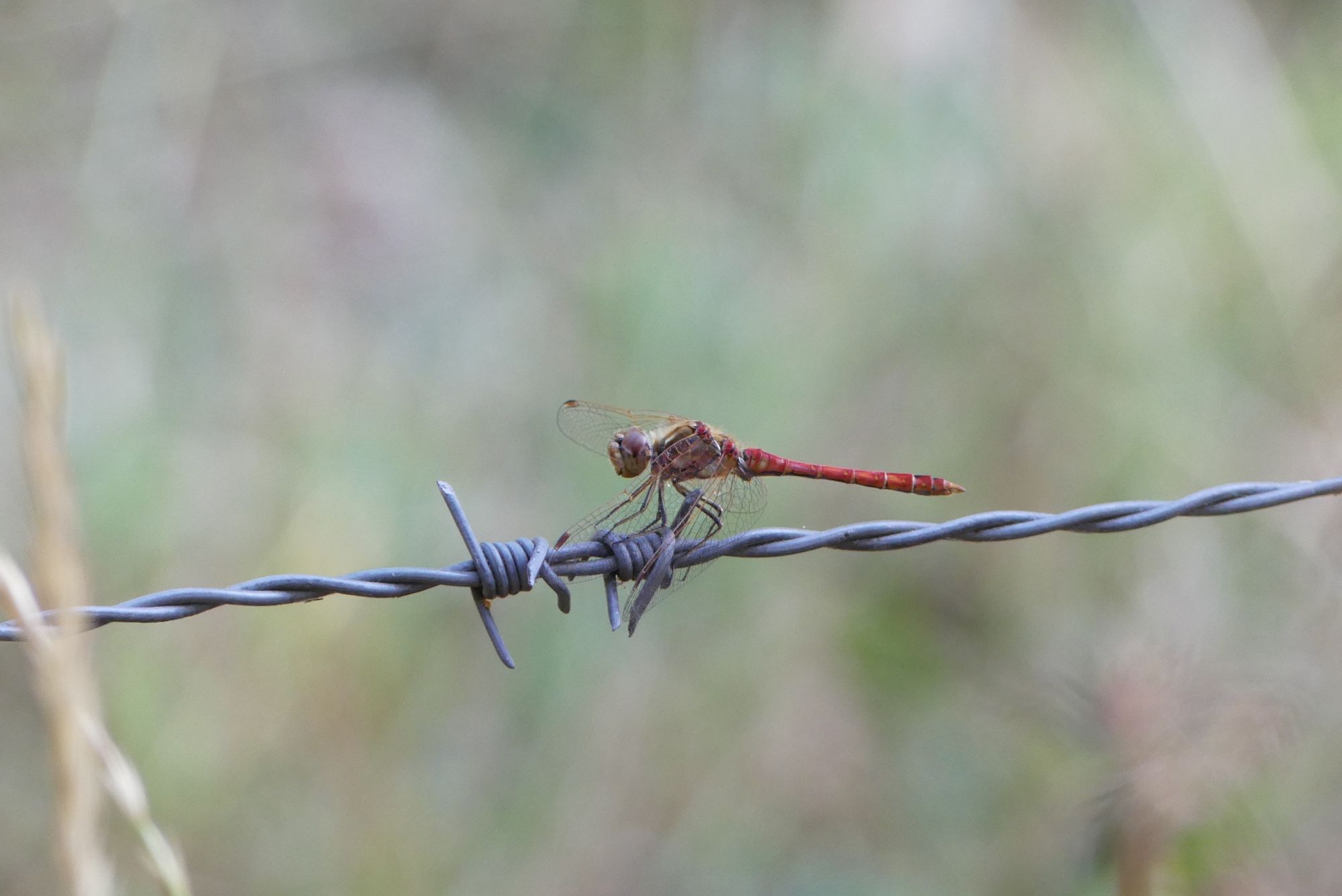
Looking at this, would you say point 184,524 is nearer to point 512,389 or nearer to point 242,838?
point 242,838

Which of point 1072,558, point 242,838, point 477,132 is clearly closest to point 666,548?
point 242,838

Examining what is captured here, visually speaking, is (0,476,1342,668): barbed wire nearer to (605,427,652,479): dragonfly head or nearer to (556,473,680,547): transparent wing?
(556,473,680,547): transparent wing

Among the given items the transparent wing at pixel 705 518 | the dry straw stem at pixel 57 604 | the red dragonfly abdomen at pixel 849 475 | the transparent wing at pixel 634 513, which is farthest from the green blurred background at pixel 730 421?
the dry straw stem at pixel 57 604

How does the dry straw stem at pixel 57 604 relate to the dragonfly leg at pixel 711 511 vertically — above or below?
below

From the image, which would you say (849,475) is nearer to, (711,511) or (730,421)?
(711,511)

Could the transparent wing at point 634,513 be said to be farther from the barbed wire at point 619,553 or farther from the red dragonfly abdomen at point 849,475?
the red dragonfly abdomen at point 849,475

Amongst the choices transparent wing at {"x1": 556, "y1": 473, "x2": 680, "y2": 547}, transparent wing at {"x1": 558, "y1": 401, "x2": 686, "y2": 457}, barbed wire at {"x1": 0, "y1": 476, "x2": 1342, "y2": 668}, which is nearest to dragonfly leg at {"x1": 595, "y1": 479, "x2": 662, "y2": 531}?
transparent wing at {"x1": 556, "y1": 473, "x2": 680, "y2": 547}

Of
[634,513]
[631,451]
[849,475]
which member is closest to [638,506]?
[634,513]
